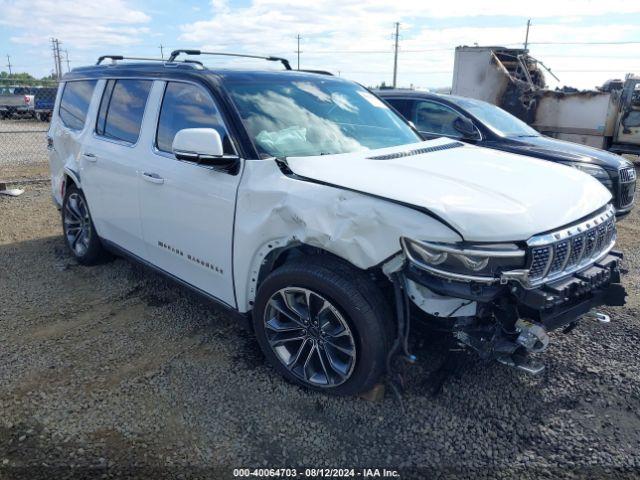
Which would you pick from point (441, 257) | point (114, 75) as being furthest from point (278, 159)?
point (114, 75)

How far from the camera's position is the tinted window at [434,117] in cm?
713

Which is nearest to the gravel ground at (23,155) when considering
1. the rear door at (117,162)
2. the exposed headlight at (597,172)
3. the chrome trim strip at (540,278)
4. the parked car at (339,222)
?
the rear door at (117,162)

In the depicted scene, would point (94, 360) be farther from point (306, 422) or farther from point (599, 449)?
point (599, 449)

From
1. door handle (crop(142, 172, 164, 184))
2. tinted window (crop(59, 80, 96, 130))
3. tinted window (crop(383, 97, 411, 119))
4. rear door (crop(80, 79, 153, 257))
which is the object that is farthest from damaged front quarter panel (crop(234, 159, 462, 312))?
tinted window (crop(383, 97, 411, 119))

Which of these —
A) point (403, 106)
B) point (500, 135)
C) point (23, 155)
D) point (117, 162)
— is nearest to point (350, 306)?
point (117, 162)

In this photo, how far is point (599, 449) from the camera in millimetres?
2709

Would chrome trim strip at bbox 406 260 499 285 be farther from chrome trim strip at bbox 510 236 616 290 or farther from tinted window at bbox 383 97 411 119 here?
tinted window at bbox 383 97 411 119

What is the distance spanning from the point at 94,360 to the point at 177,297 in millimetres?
1076

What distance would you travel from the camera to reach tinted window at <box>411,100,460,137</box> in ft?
23.4

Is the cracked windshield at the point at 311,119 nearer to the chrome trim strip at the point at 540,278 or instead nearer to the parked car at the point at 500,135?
the chrome trim strip at the point at 540,278

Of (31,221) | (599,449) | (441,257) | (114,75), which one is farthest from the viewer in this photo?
(31,221)

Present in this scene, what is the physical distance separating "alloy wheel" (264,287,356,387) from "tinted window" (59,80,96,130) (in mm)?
3054

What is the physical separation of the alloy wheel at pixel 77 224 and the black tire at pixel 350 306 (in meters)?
2.80

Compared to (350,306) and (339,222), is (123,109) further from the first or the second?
(350,306)
